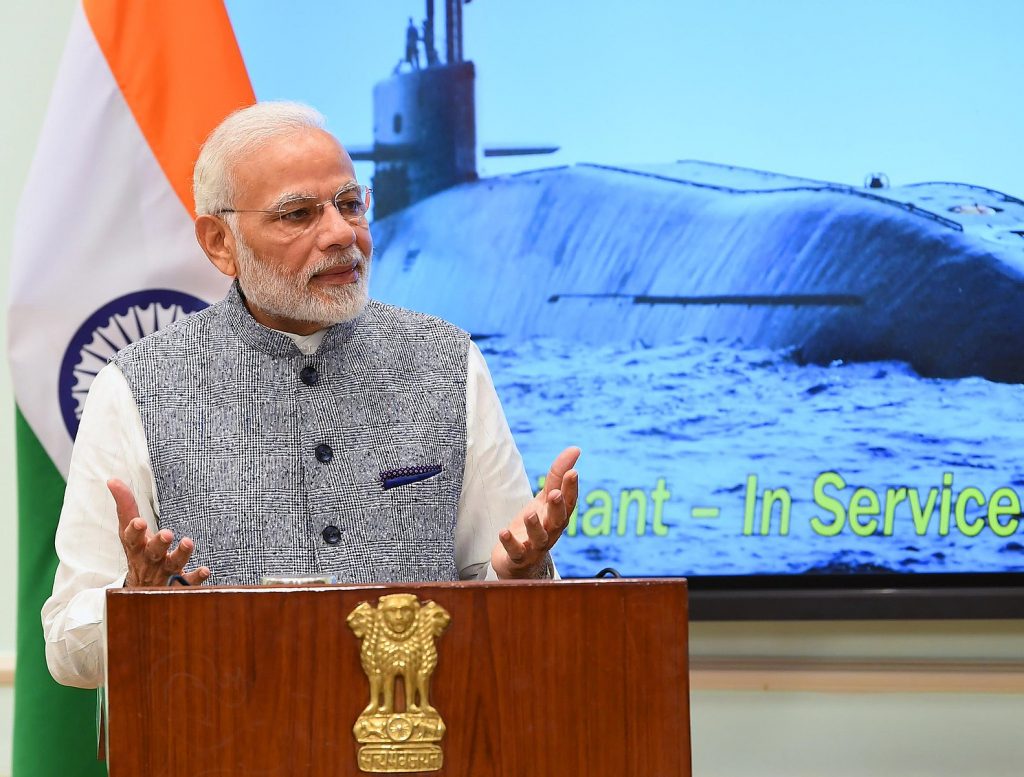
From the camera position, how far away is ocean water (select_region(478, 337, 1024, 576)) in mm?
2789

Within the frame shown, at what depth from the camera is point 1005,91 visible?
282 cm

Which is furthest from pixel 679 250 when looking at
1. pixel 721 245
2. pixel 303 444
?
pixel 303 444

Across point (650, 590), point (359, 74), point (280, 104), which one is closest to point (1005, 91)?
point (359, 74)

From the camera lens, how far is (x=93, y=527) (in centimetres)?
180

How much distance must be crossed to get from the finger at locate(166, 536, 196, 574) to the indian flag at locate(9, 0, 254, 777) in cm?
110

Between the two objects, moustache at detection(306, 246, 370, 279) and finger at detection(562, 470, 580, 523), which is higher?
moustache at detection(306, 246, 370, 279)

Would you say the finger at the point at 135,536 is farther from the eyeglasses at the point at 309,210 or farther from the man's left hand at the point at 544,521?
the eyeglasses at the point at 309,210

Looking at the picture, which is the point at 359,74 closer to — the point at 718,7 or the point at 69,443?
the point at 718,7

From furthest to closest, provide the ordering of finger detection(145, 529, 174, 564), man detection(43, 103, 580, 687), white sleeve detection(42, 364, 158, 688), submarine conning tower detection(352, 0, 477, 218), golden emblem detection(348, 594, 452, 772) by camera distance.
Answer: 1. submarine conning tower detection(352, 0, 477, 218)
2. man detection(43, 103, 580, 687)
3. white sleeve detection(42, 364, 158, 688)
4. finger detection(145, 529, 174, 564)
5. golden emblem detection(348, 594, 452, 772)

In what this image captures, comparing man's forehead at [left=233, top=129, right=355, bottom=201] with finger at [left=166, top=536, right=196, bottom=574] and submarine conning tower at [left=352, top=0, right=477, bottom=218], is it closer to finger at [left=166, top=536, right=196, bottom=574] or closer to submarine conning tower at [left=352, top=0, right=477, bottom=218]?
finger at [left=166, top=536, right=196, bottom=574]

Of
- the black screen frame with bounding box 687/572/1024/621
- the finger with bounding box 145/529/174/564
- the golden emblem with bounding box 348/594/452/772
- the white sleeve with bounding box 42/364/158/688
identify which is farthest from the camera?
the black screen frame with bounding box 687/572/1024/621

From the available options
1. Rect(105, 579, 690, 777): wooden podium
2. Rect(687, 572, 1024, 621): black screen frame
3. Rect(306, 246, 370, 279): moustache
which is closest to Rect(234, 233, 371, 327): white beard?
Rect(306, 246, 370, 279): moustache

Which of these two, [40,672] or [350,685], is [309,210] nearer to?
[350,685]

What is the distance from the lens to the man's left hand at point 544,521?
4.85 feet
